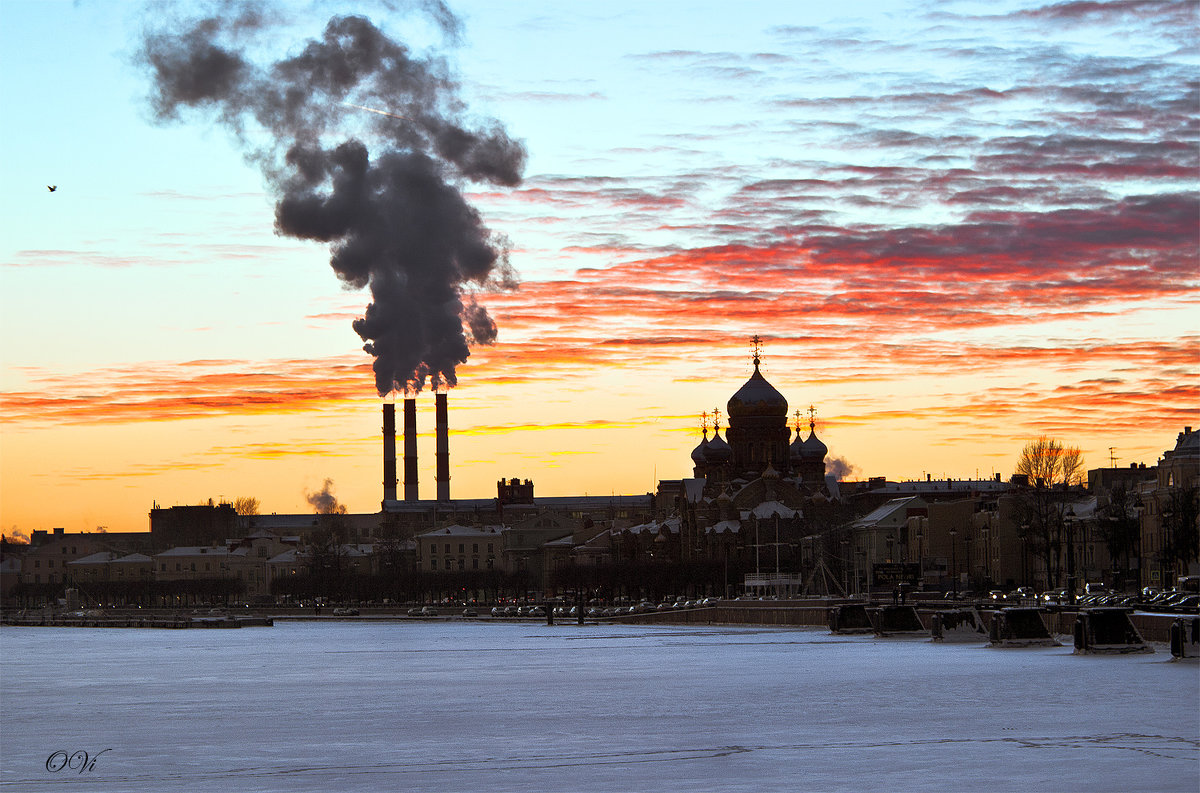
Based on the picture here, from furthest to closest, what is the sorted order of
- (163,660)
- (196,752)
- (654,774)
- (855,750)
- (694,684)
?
(163,660)
(694,684)
(196,752)
(855,750)
(654,774)

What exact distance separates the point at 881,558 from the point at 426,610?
35.7 meters

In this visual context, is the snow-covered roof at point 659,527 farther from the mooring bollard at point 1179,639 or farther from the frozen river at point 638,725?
the mooring bollard at point 1179,639

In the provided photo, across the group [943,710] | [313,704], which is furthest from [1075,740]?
[313,704]

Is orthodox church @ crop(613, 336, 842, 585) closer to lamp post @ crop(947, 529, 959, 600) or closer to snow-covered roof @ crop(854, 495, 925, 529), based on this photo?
snow-covered roof @ crop(854, 495, 925, 529)

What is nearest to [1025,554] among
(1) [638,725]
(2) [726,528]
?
(2) [726,528]

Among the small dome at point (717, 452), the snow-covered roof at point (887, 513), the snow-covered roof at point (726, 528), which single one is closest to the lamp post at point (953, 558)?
the snow-covered roof at point (887, 513)

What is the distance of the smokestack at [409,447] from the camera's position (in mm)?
168500

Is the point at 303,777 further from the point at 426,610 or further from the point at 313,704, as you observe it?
the point at 426,610

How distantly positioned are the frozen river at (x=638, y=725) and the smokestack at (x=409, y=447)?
116 m

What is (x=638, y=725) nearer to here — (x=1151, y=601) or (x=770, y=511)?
(x=1151, y=601)

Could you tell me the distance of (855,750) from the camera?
23.5 metres

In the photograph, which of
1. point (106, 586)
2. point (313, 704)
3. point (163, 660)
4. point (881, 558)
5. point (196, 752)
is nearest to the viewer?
point (196, 752)

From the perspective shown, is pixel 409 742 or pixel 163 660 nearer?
pixel 409 742

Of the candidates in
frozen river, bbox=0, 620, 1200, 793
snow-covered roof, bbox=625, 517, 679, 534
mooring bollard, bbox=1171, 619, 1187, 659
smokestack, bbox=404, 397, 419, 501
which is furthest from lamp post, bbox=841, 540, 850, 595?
mooring bollard, bbox=1171, 619, 1187, 659
